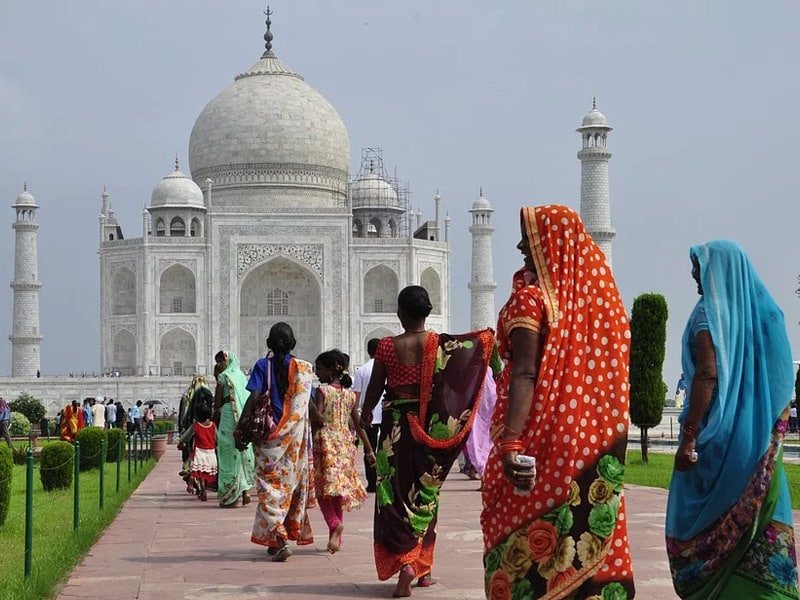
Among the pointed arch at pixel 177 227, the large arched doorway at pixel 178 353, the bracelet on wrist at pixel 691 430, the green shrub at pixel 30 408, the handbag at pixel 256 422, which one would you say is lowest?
the green shrub at pixel 30 408

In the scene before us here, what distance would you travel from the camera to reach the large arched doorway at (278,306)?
36812mm

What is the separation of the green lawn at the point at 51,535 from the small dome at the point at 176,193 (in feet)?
80.1

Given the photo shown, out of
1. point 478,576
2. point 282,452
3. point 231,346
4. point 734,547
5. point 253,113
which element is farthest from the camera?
point 253,113

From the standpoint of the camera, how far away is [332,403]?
689cm

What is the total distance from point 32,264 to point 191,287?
4458 mm

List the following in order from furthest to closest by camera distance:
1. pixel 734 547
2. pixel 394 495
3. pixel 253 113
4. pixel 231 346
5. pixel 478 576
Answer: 1. pixel 253 113
2. pixel 231 346
3. pixel 478 576
4. pixel 394 495
5. pixel 734 547

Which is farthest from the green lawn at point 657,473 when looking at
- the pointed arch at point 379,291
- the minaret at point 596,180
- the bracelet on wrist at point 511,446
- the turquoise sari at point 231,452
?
the pointed arch at point 379,291

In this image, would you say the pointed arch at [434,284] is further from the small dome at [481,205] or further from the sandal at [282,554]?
the sandal at [282,554]

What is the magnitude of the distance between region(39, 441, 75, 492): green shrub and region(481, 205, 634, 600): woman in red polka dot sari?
6898 millimetres

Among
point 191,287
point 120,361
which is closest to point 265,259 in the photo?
point 191,287

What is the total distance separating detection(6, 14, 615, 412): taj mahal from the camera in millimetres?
35375

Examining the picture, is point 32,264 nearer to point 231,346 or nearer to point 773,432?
point 231,346

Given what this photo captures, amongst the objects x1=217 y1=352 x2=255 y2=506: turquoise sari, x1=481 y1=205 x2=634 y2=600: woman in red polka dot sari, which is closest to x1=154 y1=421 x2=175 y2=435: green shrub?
x1=217 y1=352 x2=255 y2=506: turquoise sari

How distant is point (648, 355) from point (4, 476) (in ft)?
26.6
